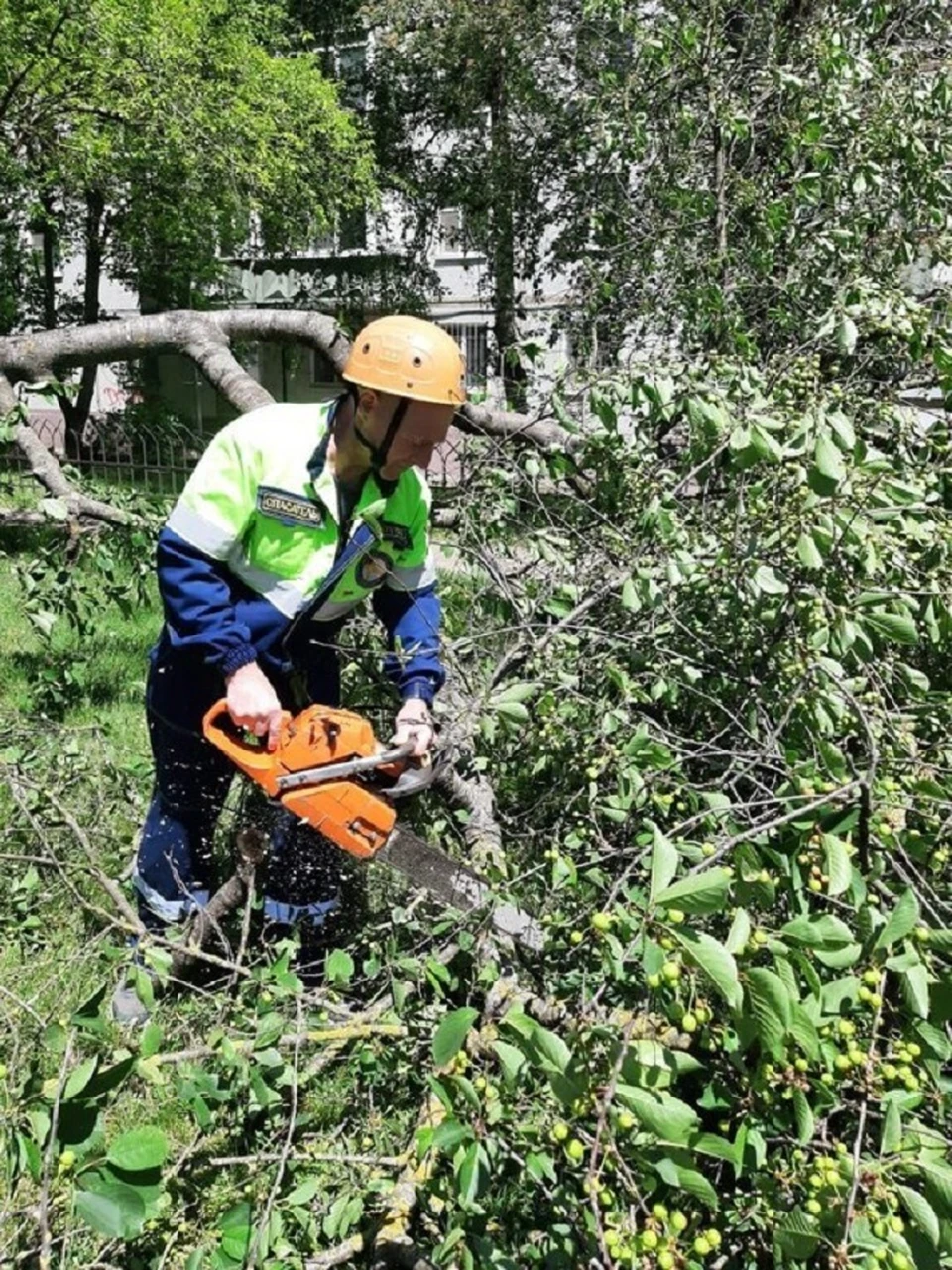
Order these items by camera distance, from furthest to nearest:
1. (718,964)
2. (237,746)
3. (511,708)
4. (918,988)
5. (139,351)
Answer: (139,351) → (237,746) → (511,708) → (918,988) → (718,964)

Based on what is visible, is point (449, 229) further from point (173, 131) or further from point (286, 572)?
point (286, 572)

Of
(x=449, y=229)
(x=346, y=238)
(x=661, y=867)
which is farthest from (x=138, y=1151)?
(x=346, y=238)

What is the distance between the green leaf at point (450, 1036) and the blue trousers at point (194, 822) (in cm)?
155

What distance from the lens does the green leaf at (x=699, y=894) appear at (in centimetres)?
116

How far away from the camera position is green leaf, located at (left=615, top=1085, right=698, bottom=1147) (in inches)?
47.0

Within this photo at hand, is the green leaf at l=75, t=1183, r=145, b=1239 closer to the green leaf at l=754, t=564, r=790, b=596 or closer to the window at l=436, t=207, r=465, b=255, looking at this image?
the green leaf at l=754, t=564, r=790, b=596

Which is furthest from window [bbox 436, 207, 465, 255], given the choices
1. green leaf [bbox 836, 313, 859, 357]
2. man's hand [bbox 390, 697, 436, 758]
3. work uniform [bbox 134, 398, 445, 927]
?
man's hand [bbox 390, 697, 436, 758]

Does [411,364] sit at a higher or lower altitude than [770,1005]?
higher

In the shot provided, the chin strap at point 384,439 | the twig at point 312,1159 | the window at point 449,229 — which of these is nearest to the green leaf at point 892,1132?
the twig at point 312,1159

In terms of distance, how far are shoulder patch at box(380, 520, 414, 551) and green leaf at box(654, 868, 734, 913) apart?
1738 mm

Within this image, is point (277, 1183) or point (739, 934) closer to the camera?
point (739, 934)

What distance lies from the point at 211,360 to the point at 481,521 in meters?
1.54

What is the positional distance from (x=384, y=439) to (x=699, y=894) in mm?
1675

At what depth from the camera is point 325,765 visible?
2455 mm
